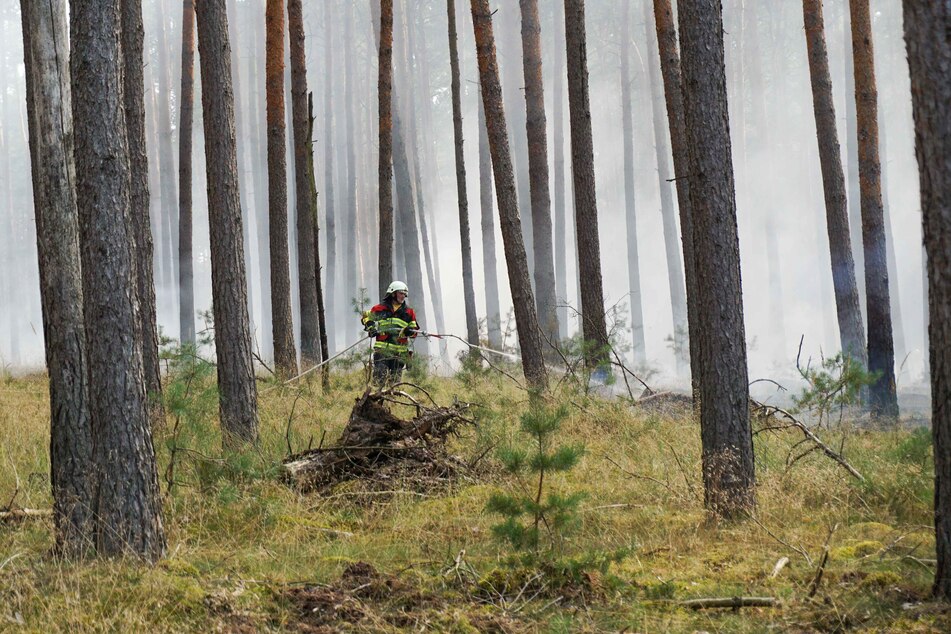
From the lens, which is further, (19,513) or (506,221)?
(506,221)

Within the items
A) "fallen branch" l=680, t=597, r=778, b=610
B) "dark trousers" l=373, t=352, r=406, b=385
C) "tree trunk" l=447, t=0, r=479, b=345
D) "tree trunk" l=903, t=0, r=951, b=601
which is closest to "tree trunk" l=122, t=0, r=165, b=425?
"dark trousers" l=373, t=352, r=406, b=385

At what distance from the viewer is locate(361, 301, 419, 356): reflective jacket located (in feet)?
33.4

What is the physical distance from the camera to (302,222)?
1455cm

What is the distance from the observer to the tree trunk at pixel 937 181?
11.2ft

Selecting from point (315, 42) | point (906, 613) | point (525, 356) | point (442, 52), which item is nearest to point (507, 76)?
point (442, 52)

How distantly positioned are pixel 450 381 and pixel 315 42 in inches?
1583

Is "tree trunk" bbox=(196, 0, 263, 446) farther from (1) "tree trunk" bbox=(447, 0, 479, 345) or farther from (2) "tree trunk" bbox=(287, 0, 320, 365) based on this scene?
(1) "tree trunk" bbox=(447, 0, 479, 345)

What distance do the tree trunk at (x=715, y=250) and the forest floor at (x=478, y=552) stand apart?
0.53 metres

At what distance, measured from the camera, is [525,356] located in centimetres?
1101

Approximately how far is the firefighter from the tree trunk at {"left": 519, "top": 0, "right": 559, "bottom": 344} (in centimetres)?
384

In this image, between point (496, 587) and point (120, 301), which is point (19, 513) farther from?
point (496, 587)

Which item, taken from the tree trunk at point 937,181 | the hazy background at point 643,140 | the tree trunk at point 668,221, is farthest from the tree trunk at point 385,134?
the hazy background at point 643,140

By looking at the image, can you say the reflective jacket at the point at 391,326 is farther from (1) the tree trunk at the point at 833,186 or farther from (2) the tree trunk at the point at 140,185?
(1) the tree trunk at the point at 833,186

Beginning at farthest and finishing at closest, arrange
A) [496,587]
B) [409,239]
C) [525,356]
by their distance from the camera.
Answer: [409,239] < [525,356] < [496,587]
